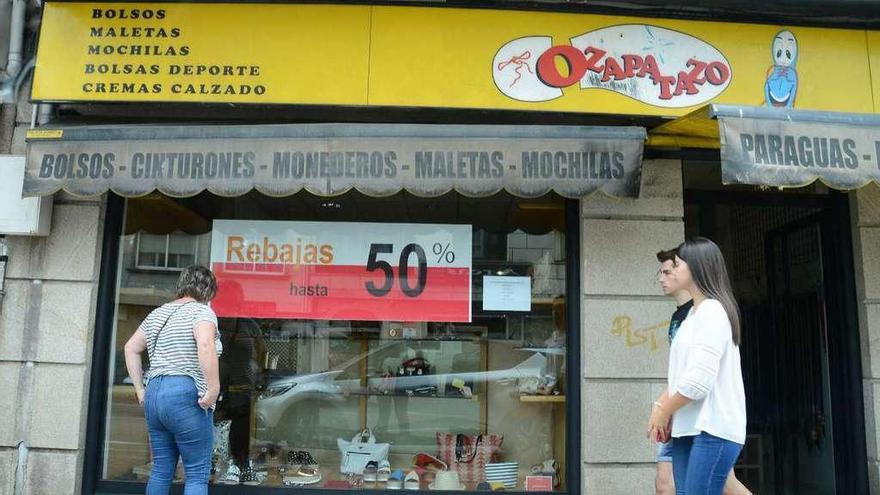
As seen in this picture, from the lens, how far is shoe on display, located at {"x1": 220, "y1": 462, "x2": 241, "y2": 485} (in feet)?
17.4

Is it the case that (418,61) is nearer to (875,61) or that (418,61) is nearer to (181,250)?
(181,250)

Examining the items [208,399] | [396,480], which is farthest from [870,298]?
[208,399]

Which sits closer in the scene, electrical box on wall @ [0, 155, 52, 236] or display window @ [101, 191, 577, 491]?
electrical box on wall @ [0, 155, 52, 236]

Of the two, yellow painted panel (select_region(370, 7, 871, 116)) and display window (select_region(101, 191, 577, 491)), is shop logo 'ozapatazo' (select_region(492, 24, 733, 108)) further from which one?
display window (select_region(101, 191, 577, 491))

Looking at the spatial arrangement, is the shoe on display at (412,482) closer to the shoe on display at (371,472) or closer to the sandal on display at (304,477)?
the shoe on display at (371,472)

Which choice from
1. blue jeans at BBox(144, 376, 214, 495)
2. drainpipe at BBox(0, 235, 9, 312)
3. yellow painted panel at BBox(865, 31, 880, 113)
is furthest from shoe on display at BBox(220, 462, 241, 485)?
yellow painted panel at BBox(865, 31, 880, 113)

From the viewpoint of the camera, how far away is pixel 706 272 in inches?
127

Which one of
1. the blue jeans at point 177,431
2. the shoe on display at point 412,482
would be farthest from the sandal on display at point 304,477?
the blue jeans at point 177,431

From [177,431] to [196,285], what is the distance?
870 millimetres

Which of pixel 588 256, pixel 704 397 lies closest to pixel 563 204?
pixel 588 256

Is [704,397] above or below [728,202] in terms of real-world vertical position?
below

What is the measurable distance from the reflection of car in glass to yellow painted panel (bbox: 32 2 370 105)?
2.17 m

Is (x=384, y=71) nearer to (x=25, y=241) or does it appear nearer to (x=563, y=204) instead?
(x=563, y=204)

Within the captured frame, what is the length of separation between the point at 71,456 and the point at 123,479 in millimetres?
431
